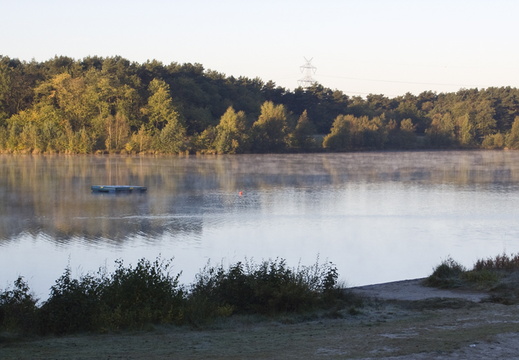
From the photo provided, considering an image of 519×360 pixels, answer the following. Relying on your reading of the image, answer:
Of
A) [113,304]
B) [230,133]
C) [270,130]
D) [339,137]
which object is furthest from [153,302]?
[339,137]

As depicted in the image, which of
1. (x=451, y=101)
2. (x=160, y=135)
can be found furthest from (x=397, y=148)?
(x=160, y=135)

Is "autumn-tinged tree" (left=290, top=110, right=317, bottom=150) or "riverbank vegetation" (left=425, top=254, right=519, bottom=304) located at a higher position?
"autumn-tinged tree" (left=290, top=110, right=317, bottom=150)

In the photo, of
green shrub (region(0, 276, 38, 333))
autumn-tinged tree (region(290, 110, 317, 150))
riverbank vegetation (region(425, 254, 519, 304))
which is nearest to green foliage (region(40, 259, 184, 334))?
green shrub (region(0, 276, 38, 333))

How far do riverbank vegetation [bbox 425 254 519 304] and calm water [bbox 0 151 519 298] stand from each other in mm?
1899

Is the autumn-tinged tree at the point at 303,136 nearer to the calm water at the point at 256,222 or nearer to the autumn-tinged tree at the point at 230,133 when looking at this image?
the autumn-tinged tree at the point at 230,133

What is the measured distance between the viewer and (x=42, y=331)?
7.22 meters

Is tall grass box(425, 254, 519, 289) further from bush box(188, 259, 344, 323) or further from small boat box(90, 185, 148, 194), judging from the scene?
small boat box(90, 185, 148, 194)

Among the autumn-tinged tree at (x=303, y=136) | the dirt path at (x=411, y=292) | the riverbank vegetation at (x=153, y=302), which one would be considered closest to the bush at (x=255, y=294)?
the riverbank vegetation at (x=153, y=302)

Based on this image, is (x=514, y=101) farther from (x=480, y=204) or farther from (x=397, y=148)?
(x=480, y=204)

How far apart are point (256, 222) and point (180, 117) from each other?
47080 mm

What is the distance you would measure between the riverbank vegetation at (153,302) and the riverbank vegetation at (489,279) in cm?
201

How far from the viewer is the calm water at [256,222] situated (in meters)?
14.8

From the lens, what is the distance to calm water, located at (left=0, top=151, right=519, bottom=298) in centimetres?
1478

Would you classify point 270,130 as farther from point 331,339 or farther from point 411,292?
point 331,339
